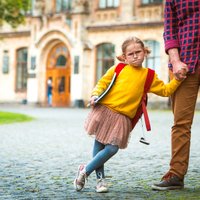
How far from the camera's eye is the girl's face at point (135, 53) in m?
6.05

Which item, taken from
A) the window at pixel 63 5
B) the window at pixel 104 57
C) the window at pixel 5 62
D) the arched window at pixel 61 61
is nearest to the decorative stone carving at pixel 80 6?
the window at pixel 63 5

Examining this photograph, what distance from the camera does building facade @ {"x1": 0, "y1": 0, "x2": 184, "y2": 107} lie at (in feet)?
121

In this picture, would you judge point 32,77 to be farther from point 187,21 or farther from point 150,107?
point 187,21

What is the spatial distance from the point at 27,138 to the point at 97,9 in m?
26.4

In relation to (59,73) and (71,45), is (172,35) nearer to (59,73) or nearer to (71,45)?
(71,45)

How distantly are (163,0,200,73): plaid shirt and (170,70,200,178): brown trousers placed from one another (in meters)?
0.15

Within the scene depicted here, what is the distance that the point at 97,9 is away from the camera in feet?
130

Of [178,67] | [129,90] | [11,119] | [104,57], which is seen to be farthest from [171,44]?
[104,57]

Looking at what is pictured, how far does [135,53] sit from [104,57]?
108 feet

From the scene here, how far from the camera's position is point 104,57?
38.9 meters

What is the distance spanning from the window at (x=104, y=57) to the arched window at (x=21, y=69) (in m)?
6.49

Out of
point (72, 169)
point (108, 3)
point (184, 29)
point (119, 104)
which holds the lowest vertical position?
point (72, 169)

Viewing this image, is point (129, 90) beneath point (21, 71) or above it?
above

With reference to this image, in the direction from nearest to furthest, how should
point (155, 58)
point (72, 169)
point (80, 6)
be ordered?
point (72, 169)
point (155, 58)
point (80, 6)
